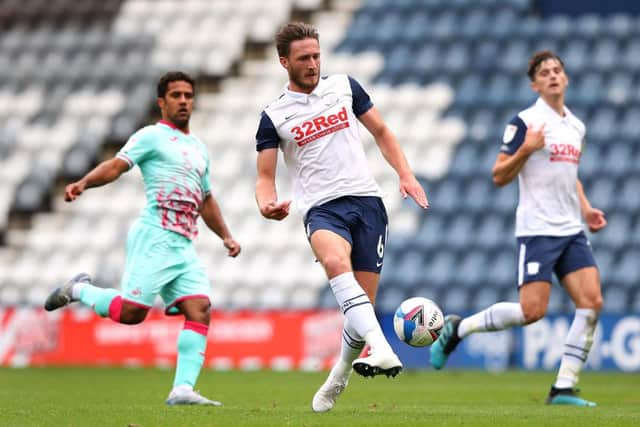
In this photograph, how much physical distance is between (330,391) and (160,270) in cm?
170

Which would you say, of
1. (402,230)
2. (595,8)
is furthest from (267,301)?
(595,8)

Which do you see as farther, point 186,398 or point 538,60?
point 538,60

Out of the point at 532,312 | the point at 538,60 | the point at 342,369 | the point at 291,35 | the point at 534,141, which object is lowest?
the point at 342,369

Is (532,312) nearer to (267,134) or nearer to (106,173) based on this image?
(267,134)

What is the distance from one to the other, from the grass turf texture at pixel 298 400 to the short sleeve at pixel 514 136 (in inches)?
72.7

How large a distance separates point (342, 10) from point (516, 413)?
1530cm

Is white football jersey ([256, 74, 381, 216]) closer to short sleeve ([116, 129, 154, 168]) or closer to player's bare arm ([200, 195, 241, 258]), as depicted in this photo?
short sleeve ([116, 129, 154, 168])

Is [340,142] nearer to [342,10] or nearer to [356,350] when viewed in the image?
[356,350]

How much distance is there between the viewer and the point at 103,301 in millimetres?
8414

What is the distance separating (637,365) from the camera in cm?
1424

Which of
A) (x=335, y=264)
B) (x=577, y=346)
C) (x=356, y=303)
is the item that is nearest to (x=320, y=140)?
(x=335, y=264)

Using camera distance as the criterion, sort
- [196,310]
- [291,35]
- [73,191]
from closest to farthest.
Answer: [291,35] → [73,191] → [196,310]

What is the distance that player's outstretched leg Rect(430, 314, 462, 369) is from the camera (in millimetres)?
9211

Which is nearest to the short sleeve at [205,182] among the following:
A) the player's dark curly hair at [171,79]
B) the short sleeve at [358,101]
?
the player's dark curly hair at [171,79]
